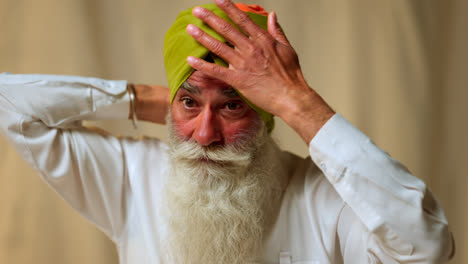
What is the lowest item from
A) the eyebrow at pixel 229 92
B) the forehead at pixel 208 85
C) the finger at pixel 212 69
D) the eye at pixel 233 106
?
the eye at pixel 233 106

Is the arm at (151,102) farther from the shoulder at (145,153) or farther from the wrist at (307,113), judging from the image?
the wrist at (307,113)

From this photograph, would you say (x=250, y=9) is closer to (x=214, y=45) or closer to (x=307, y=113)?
(x=214, y=45)

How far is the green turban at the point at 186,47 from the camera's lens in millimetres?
1317

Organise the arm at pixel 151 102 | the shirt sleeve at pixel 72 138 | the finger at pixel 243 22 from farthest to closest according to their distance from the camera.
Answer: the arm at pixel 151 102 < the shirt sleeve at pixel 72 138 < the finger at pixel 243 22

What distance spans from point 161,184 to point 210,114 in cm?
43

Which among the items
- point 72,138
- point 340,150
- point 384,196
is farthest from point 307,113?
point 72,138

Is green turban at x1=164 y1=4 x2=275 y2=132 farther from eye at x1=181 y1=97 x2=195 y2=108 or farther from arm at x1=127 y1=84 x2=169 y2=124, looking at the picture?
arm at x1=127 y1=84 x2=169 y2=124

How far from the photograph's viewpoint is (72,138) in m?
1.50

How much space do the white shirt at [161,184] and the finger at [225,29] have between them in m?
0.34

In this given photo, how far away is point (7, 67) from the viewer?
2.15 meters

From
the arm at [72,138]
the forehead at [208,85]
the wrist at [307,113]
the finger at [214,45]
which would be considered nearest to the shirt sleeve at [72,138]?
the arm at [72,138]

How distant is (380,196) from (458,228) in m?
1.69

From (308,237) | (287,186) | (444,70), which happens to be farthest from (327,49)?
(308,237)

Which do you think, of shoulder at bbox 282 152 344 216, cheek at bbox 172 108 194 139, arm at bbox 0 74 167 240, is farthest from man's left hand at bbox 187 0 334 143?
arm at bbox 0 74 167 240
